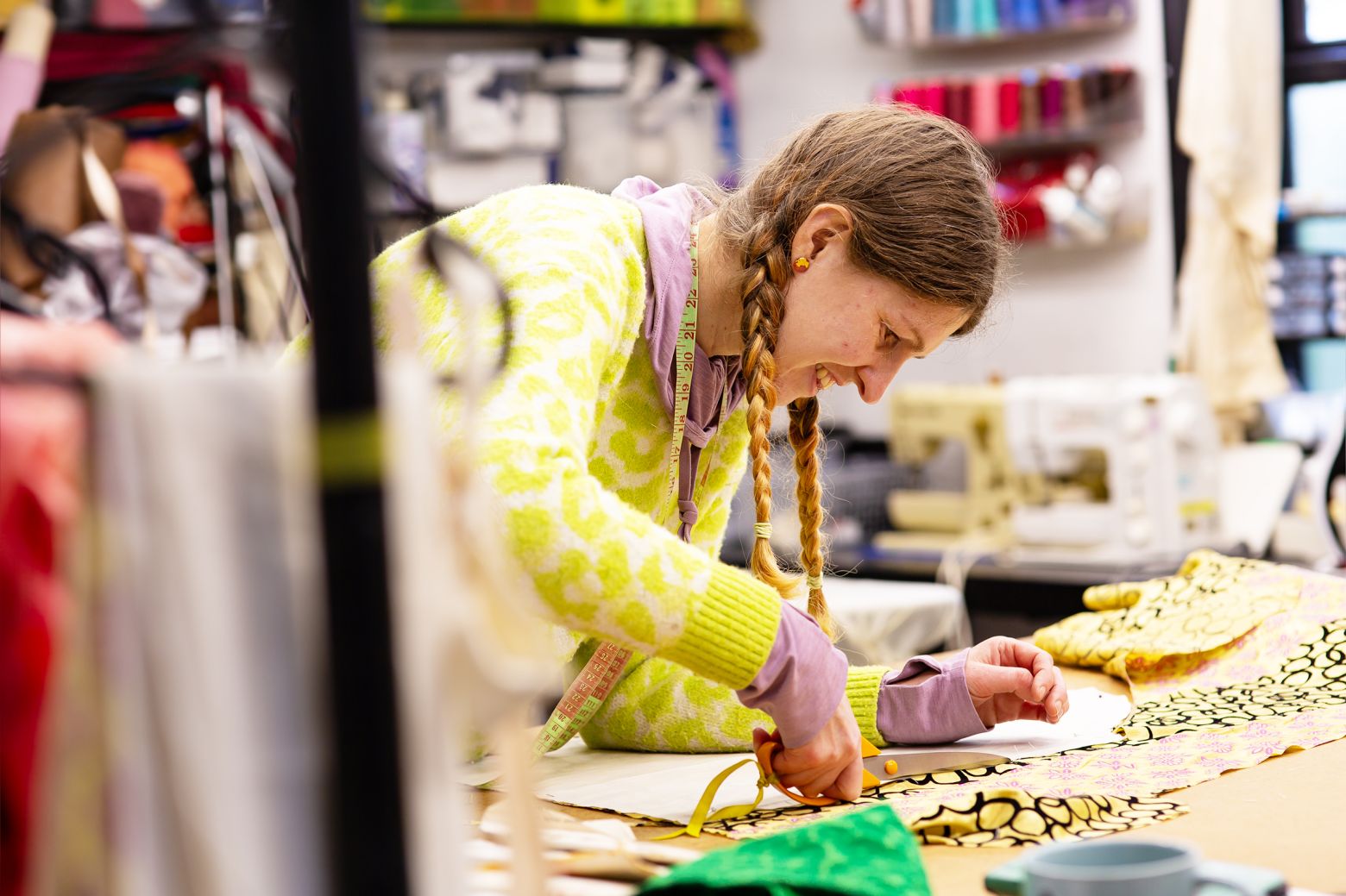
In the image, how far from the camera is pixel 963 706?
153 centimetres

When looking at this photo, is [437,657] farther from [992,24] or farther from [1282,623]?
[992,24]

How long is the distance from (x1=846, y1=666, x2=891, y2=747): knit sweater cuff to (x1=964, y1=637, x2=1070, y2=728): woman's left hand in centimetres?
10

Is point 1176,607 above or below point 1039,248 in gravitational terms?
below

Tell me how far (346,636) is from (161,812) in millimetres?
123

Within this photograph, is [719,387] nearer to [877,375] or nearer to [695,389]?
[695,389]

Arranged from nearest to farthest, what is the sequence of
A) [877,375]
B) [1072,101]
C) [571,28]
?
[877,375]
[1072,101]
[571,28]

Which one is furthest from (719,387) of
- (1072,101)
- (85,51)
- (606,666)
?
(1072,101)

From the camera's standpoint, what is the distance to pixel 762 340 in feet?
4.88

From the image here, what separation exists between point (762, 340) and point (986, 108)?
10.5 ft

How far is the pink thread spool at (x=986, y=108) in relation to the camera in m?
4.43

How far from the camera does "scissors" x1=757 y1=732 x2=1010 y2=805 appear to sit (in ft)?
4.25

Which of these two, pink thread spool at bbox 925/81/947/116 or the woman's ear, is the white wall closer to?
pink thread spool at bbox 925/81/947/116

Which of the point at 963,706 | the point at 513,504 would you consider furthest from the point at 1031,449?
the point at 513,504

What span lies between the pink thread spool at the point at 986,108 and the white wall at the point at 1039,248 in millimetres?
229
